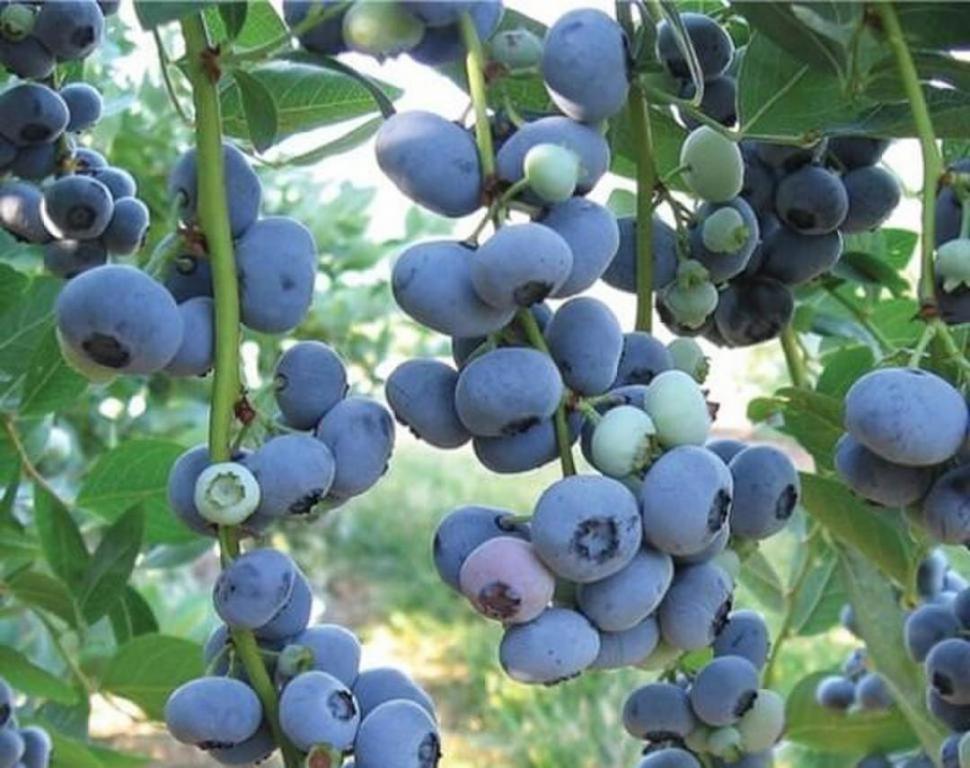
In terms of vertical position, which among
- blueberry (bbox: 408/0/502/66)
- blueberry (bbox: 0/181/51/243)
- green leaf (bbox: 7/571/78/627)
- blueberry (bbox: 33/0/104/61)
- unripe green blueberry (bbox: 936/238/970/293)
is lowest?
green leaf (bbox: 7/571/78/627)

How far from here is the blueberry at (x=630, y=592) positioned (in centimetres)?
49

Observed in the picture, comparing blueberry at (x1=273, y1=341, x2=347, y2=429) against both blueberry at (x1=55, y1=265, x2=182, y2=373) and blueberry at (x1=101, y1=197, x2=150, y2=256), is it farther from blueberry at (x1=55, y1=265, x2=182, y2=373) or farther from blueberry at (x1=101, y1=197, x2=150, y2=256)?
blueberry at (x1=101, y1=197, x2=150, y2=256)

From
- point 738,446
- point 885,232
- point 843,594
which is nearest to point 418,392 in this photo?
point 738,446

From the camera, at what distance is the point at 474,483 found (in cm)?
673

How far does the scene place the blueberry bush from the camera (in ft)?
1.57

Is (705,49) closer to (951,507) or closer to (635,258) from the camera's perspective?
(635,258)

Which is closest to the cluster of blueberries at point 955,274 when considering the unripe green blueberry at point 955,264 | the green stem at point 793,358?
the unripe green blueberry at point 955,264

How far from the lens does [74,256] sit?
0.77 m

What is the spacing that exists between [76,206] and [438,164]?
31 cm

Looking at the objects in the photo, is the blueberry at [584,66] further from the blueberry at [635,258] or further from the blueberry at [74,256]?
the blueberry at [74,256]

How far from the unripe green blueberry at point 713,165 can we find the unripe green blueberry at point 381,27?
181 millimetres

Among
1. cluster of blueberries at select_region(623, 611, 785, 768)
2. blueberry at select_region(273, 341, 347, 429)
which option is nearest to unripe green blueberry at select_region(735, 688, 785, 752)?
cluster of blueberries at select_region(623, 611, 785, 768)

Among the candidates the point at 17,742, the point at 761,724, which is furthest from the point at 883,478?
the point at 17,742

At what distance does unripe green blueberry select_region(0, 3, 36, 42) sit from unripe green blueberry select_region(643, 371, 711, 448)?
1.16ft
